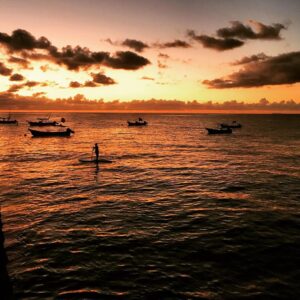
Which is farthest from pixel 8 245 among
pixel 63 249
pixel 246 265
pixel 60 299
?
pixel 246 265

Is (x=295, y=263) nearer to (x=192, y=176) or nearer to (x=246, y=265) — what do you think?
(x=246, y=265)

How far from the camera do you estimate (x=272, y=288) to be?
559 inches

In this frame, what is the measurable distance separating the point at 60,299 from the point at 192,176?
2872cm

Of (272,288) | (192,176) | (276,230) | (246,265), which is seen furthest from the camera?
(192,176)

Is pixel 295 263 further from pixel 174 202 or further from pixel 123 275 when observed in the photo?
pixel 174 202

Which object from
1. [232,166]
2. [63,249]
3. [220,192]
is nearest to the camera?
[63,249]

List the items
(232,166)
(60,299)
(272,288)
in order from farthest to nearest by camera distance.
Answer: (232,166)
(272,288)
(60,299)

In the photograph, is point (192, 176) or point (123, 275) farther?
point (192, 176)

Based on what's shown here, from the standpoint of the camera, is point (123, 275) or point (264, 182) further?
point (264, 182)

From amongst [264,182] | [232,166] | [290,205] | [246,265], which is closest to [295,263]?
[246,265]

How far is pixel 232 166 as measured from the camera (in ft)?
156

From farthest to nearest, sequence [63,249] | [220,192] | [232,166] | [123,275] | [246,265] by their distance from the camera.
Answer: [232,166]
[220,192]
[63,249]
[246,265]
[123,275]

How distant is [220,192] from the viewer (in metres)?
31.7

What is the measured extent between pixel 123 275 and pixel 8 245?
334 inches
